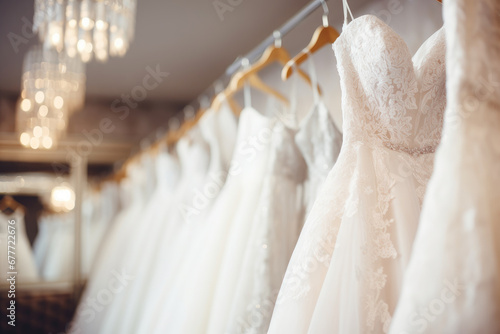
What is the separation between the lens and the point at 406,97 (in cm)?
85

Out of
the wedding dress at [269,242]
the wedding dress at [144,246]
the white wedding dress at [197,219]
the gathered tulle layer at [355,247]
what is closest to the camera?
the gathered tulle layer at [355,247]

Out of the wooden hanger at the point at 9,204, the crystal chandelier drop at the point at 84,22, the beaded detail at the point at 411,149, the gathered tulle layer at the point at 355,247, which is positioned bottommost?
the gathered tulle layer at the point at 355,247

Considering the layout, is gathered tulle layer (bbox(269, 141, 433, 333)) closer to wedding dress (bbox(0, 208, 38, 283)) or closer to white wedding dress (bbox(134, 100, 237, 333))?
white wedding dress (bbox(134, 100, 237, 333))

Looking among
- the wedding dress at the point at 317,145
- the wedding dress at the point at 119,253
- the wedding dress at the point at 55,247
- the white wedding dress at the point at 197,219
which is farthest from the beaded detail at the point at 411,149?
the wedding dress at the point at 55,247

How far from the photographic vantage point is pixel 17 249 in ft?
7.88

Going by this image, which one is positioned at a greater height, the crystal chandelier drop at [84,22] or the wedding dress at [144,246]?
the crystal chandelier drop at [84,22]

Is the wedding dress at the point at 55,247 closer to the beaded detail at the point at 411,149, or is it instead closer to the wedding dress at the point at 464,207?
the beaded detail at the point at 411,149

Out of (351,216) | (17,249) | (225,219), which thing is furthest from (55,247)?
(351,216)

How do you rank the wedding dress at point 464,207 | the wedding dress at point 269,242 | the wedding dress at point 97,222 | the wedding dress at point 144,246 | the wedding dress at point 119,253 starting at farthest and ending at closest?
the wedding dress at point 97,222, the wedding dress at point 119,253, the wedding dress at point 144,246, the wedding dress at point 269,242, the wedding dress at point 464,207

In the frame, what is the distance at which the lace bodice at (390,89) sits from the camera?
0.85 m

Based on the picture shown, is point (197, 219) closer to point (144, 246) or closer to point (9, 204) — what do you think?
point (144, 246)

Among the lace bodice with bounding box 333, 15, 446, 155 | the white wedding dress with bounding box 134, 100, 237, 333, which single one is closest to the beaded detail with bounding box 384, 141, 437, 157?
the lace bodice with bounding box 333, 15, 446, 155

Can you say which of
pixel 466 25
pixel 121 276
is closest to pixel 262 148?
pixel 466 25

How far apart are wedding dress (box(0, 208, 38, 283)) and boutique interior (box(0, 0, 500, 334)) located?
0.01 metres
